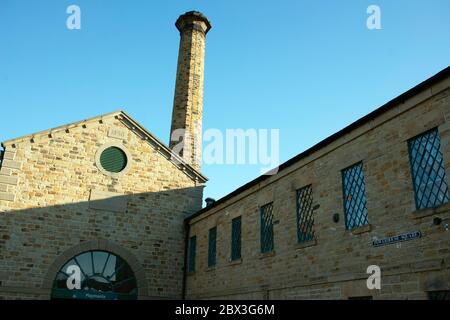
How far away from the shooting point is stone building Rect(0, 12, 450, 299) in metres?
8.20

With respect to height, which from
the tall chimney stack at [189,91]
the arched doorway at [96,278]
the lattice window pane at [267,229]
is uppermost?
the tall chimney stack at [189,91]

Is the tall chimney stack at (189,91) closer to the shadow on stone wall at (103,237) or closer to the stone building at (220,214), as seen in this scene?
the stone building at (220,214)

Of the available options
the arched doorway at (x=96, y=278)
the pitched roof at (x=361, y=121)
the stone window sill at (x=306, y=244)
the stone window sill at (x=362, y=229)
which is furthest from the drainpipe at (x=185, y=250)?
the stone window sill at (x=362, y=229)

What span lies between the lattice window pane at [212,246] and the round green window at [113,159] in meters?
4.68

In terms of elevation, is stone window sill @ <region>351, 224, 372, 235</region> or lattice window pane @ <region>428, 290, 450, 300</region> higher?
stone window sill @ <region>351, 224, 372, 235</region>

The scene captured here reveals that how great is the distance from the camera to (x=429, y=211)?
773 cm

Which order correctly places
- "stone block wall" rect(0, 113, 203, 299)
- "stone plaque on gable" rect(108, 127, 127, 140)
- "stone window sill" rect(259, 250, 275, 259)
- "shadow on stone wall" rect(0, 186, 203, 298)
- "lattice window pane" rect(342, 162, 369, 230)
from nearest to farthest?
"lattice window pane" rect(342, 162, 369, 230) → "stone window sill" rect(259, 250, 275, 259) → "shadow on stone wall" rect(0, 186, 203, 298) → "stone block wall" rect(0, 113, 203, 299) → "stone plaque on gable" rect(108, 127, 127, 140)

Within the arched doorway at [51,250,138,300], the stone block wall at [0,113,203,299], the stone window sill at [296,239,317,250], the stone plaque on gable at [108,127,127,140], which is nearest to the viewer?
the stone window sill at [296,239,317,250]

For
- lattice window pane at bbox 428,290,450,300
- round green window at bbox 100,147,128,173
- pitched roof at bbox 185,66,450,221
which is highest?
round green window at bbox 100,147,128,173

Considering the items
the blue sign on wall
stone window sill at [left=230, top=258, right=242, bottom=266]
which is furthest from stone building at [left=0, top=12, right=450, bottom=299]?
stone window sill at [left=230, top=258, right=242, bottom=266]

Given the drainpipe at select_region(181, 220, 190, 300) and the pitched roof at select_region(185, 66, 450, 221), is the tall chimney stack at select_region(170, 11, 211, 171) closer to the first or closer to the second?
the drainpipe at select_region(181, 220, 190, 300)

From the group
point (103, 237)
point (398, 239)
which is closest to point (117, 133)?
point (103, 237)

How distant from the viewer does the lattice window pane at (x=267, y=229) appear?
12.6 meters

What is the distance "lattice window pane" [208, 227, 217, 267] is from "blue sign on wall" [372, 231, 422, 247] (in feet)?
25.9
